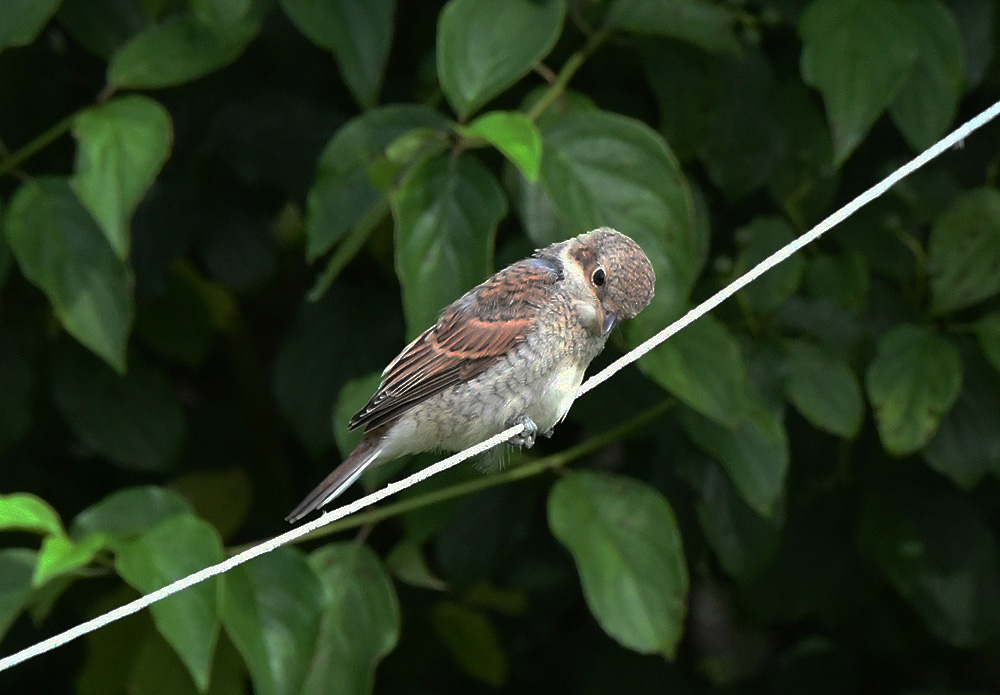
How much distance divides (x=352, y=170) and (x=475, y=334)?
2.00 ft

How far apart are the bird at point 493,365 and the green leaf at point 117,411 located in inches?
45.3

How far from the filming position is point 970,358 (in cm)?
243

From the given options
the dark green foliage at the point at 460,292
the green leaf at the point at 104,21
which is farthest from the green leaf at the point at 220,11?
the green leaf at the point at 104,21

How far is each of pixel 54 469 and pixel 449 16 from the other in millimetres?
1696

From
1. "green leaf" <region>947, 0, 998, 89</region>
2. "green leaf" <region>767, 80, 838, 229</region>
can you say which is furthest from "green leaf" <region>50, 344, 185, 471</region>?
"green leaf" <region>947, 0, 998, 89</region>

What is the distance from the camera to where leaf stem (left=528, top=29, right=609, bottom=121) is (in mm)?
1997

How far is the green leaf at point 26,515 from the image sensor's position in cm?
168

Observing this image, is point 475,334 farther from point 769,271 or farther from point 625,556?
point 769,271

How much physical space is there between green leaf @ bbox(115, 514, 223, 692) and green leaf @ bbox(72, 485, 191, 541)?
0.13m

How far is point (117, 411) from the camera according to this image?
2.43 metres

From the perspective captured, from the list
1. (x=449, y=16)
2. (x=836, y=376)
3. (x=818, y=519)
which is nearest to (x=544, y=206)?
(x=449, y=16)

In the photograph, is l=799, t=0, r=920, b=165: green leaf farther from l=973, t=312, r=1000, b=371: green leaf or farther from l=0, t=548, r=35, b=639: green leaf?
l=0, t=548, r=35, b=639: green leaf

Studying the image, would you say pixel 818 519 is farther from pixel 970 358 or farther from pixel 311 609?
pixel 311 609

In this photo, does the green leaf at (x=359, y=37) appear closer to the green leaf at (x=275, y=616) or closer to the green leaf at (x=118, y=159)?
the green leaf at (x=118, y=159)
